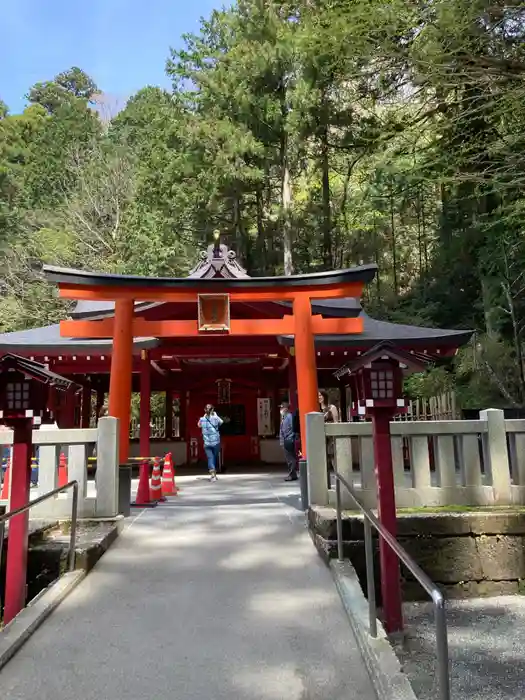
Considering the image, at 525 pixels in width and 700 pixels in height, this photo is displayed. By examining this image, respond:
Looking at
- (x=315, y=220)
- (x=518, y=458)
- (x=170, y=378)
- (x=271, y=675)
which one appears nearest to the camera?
(x=271, y=675)

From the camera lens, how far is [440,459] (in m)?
6.41

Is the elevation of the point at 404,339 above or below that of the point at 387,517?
above

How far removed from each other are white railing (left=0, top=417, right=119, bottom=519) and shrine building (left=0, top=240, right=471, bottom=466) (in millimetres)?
651

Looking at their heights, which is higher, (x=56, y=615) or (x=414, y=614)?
(x=56, y=615)

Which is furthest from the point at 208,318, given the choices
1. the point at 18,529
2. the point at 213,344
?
the point at 18,529

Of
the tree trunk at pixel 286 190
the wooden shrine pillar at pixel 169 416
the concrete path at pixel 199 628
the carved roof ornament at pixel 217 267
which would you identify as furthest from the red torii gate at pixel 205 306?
the tree trunk at pixel 286 190

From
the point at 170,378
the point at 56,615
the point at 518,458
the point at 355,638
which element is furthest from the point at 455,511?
the point at 170,378

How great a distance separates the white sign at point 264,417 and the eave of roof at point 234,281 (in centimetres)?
648

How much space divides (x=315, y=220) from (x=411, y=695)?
2396 centimetres

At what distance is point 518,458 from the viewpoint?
641 cm

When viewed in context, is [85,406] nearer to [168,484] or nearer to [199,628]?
[168,484]

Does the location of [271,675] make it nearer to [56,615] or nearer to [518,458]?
[56,615]

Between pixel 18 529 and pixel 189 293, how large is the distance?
571cm

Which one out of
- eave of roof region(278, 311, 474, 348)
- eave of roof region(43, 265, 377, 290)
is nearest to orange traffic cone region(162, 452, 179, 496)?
eave of roof region(43, 265, 377, 290)
